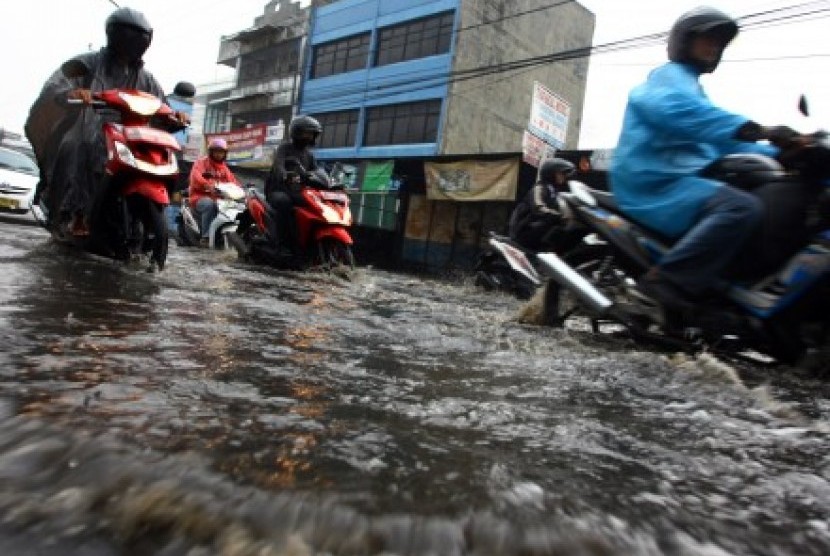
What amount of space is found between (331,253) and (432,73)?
63.8 ft

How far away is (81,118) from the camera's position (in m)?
4.62

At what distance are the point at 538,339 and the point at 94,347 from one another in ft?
6.59

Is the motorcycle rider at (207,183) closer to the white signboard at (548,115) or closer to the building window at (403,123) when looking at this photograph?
the white signboard at (548,115)

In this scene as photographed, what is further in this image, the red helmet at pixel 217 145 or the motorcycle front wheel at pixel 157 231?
the red helmet at pixel 217 145

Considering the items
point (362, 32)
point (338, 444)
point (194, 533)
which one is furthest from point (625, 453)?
point (362, 32)

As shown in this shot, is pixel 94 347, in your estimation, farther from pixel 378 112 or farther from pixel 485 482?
pixel 378 112

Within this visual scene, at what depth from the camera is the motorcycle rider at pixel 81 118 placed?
436 centimetres

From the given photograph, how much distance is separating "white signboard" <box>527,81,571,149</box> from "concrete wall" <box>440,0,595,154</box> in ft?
20.9

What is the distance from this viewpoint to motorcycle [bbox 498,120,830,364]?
285 centimetres

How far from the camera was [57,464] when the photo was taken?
0.97 metres

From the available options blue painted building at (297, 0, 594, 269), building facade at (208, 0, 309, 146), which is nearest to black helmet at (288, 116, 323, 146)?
blue painted building at (297, 0, 594, 269)

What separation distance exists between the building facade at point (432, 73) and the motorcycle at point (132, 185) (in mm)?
19188

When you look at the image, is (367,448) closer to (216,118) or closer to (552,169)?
(552,169)

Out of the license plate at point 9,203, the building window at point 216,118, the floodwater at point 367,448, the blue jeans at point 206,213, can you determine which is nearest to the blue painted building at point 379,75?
the building window at point 216,118
